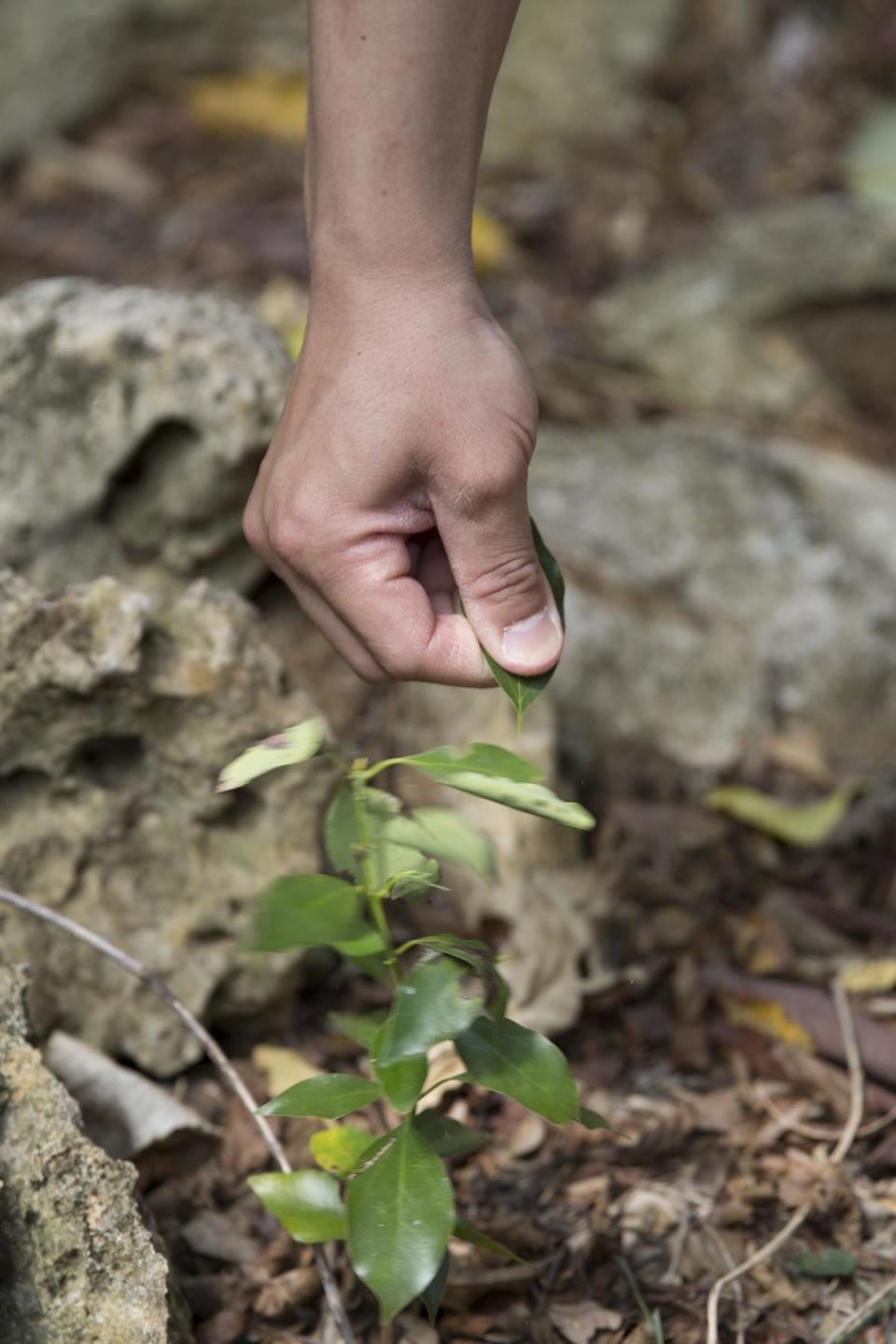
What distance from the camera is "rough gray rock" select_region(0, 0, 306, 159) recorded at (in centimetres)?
459

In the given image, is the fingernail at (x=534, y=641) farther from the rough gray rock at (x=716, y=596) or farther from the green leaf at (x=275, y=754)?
the rough gray rock at (x=716, y=596)

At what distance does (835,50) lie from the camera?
17.3 feet

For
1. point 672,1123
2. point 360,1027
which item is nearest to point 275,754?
point 360,1027

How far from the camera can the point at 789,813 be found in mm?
2518

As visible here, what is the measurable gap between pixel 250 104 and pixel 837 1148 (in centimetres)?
432

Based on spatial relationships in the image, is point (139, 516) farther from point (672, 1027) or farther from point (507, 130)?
point (507, 130)

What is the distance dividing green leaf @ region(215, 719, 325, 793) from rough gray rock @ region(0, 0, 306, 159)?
4.10m

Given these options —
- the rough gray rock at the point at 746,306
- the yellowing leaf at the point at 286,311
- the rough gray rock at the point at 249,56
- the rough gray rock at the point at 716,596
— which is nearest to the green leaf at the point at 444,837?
the rough gray rock at the point at 716,596

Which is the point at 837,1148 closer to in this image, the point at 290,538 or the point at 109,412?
the point at 290,538

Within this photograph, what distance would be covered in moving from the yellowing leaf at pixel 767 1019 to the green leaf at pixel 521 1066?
33.7 inches

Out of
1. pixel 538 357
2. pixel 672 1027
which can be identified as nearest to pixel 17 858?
pixel 672 1027

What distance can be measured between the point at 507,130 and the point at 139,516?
3.46 meters

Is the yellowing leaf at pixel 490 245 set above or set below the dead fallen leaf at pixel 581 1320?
below

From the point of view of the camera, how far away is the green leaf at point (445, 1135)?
1.41m
